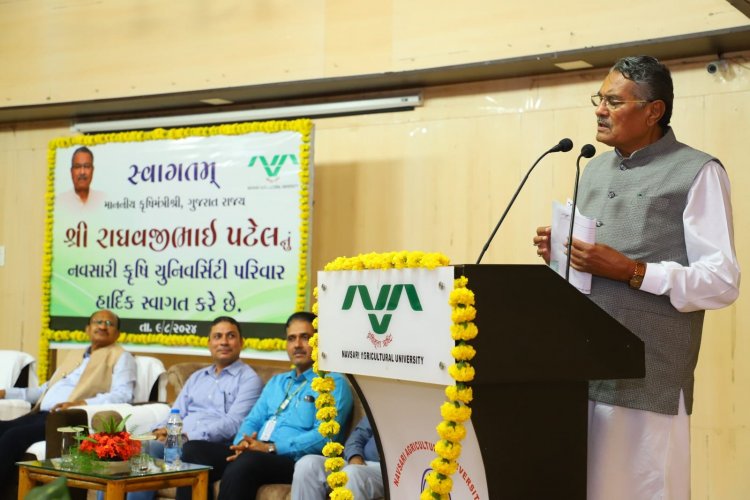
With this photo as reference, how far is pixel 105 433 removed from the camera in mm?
4570

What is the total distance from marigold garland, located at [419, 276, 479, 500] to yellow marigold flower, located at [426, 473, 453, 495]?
0.7 inches

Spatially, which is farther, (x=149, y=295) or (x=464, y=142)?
(x=149, y=295)

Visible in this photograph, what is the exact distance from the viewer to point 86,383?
5984 mm

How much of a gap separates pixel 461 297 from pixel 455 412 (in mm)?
241

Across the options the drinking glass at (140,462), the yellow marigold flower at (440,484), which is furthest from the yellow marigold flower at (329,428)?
the drinking glass at (140,462)

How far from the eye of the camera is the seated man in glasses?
226 inches

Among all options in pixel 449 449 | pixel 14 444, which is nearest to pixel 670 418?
pixel 449 449

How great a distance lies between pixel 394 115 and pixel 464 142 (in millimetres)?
519

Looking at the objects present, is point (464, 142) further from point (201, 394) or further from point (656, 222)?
point (656, 222)

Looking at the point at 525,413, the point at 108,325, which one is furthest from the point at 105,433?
the point at 525,413

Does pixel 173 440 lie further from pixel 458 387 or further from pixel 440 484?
pixel 458 387

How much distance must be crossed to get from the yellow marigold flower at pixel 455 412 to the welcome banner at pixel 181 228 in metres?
3.82

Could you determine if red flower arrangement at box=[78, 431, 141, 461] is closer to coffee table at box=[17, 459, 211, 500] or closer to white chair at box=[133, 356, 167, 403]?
coffee table at box=[17, 459, 211, 500]

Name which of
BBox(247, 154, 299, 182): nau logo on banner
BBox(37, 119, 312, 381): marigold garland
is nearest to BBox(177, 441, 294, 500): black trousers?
BBox(37, 119, 312, 381): marigold garland
